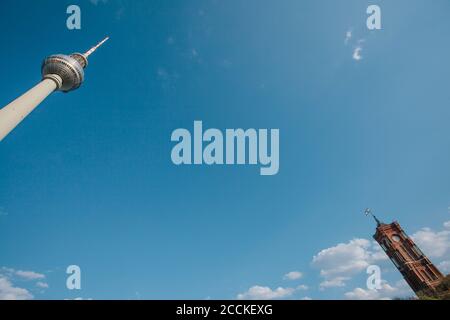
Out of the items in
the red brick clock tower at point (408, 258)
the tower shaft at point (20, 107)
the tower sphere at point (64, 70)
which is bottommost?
the red brick clock tower at point (408, 258)

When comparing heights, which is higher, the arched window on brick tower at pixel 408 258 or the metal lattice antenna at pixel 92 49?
the metal lattice antenna at pixel 92 49

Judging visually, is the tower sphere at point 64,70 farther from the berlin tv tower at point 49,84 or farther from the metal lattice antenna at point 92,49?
the metal lattice antenna at point 92,49

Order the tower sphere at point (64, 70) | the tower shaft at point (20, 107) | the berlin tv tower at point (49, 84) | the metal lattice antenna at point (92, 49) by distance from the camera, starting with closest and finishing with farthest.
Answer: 1. the tower shaft at point (20, 107)
2. the berlin tv tower at point (49, 84)
3. the tower sphere at point (64, 70)
4. the metal lattice antenna at point (92, 49)

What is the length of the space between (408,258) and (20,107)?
70827 millimetres

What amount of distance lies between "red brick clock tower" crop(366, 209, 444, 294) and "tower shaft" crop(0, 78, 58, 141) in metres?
67.5

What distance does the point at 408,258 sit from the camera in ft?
176

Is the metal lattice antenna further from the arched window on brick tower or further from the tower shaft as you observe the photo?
the arched window on brick tower

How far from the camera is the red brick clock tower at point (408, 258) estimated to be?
163ft

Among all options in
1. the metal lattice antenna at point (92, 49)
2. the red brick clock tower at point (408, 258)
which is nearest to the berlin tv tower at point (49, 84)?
the metal lattice antenna at point (92, 49)

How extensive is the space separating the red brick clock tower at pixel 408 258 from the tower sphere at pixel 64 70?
68.2 metres

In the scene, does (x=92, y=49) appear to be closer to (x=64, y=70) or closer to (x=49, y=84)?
(x=64, y=70)
